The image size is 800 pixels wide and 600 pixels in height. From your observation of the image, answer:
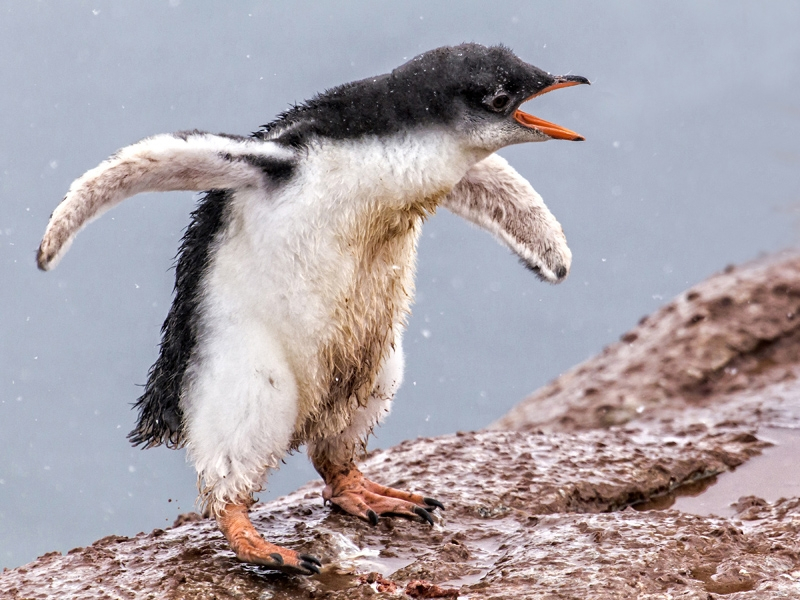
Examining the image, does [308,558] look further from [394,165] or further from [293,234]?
[394,165]

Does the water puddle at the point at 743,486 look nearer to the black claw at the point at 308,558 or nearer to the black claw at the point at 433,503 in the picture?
the black claw at the point at 433,503

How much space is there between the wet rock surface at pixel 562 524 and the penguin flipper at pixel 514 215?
1077mm

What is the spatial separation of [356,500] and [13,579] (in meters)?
1.39

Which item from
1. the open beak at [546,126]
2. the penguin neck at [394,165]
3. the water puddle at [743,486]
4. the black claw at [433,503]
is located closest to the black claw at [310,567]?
the black claw at [433,503]

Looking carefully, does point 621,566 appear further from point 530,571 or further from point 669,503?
point 669,503

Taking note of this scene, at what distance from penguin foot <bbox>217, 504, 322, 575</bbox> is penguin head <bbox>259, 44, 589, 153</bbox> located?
4.55 ft

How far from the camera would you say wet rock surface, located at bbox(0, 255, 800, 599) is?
355 centimetres

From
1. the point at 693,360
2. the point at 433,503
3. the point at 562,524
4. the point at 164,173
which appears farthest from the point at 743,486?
the point at 164,173

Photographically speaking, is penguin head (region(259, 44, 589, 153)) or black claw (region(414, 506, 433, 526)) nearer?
penguin head (region(259, 44, 589, 153))

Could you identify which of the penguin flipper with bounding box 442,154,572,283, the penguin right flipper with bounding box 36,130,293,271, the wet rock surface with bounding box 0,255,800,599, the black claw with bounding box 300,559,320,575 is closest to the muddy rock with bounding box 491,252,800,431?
the wet rock surface with bounding box 0,255,800,599

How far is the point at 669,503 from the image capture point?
491 centimetres

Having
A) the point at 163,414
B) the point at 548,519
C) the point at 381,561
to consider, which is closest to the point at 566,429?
the point at 548,519

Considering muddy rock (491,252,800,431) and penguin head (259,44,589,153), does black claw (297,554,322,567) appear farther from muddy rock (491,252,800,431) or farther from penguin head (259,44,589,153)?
muddy rock (491,252,800,431)

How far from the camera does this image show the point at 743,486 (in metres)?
5.02
